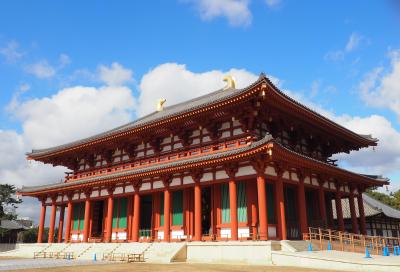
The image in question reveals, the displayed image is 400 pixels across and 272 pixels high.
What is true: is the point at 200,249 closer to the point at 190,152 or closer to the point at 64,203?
the point at 190,152

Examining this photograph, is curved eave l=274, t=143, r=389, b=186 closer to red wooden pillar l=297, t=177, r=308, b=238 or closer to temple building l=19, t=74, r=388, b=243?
temple building l=19, t=74, r=388, b=243

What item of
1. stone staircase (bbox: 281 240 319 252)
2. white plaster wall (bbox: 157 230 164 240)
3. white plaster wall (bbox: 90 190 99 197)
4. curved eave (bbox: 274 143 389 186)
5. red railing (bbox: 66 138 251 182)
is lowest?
stone staircase (bbox: 281 240 319 252)

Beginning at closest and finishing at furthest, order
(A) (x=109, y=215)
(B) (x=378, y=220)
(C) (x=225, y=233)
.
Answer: (C) (x=225, y=233) → (A) (x=109, y=215) → (B) (x=378, y=220)

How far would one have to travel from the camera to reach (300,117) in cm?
2200

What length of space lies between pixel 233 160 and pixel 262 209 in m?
2.97

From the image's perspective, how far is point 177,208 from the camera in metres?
23.0

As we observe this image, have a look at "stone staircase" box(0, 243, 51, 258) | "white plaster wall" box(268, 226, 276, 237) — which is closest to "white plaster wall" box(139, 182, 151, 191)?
"white plaster wall" box(268, 226, 276, 237)

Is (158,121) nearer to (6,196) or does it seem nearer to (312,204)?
(312,204)

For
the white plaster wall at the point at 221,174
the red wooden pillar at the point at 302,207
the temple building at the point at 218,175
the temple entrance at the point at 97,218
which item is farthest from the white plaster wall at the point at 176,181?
the temple entrance at the point at 97,218

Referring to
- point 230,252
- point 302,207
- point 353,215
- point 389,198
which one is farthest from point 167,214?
point 389,198

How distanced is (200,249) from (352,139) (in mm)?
14433

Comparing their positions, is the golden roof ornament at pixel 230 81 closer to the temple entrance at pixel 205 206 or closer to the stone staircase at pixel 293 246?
the temple entrance at pixel 205 206

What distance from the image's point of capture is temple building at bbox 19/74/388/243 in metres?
19.3

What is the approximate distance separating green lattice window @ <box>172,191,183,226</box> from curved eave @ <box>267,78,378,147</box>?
888cm
